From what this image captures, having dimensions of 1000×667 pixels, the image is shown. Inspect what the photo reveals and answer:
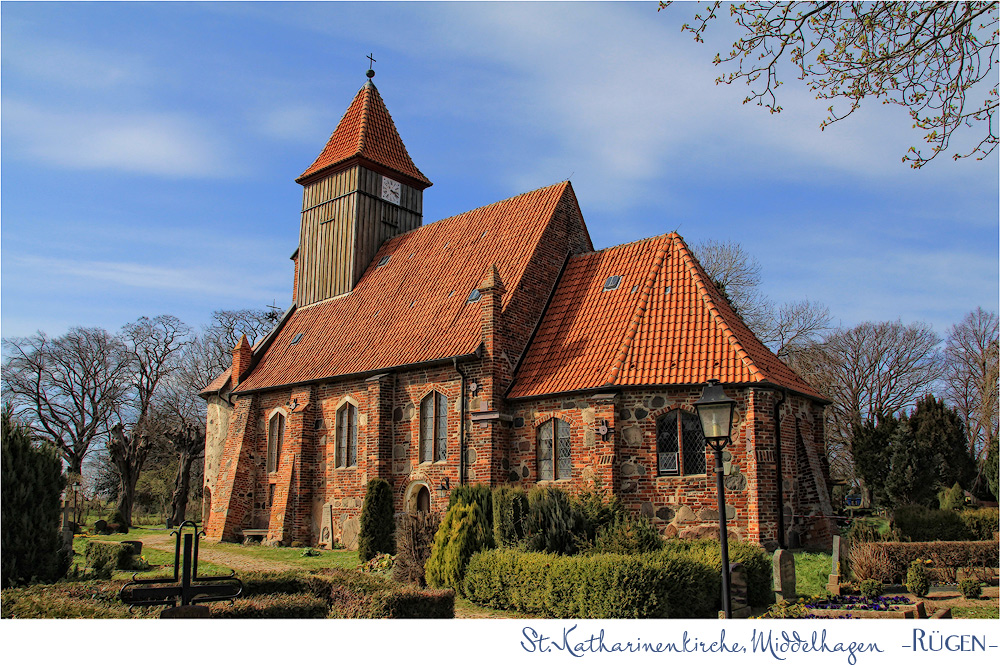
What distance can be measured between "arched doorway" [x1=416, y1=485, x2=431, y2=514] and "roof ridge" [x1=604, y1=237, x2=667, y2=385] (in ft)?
18.5

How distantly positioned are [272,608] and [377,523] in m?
8.32

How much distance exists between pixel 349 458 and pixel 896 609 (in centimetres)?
1447

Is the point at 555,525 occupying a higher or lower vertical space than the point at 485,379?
lower

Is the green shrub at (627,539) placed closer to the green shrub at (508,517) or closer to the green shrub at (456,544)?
the green shrub at (508,517)

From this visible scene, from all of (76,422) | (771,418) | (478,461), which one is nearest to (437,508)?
(478,461)

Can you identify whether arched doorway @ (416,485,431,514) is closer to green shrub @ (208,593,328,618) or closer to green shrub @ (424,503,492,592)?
green shrub @ (424,503,492,592)

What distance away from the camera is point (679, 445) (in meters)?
15.6

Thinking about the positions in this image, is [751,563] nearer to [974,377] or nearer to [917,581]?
[917,581]

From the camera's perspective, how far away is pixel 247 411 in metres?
23.9

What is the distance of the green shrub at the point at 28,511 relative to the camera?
1157 cm

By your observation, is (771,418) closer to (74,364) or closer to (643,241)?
(643,241)

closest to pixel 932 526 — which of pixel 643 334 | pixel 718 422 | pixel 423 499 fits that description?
pixel 643 334

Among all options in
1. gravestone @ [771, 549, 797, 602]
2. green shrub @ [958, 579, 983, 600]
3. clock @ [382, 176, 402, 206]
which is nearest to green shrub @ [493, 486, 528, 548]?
gravestone @ [771, 549, 797, 602]

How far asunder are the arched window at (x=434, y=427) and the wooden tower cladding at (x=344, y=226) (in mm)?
7073
